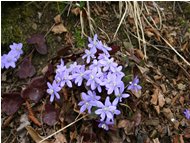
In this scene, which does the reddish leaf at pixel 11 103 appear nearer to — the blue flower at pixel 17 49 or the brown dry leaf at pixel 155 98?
the blue flower at pixel 17 49

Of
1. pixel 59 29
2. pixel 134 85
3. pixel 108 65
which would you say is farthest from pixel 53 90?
pixel 59 29

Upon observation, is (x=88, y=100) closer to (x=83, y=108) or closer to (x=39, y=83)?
(x=83, y=108)

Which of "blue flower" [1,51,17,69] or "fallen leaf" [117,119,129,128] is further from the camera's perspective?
"blue flower" [1,51,17,69]

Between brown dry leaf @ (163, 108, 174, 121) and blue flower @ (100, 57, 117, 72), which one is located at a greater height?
blue flower @ (100, 57, 117, 72)

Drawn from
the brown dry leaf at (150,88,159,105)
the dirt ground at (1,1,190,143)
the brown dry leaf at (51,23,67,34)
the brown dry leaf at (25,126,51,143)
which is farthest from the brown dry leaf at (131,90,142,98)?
the brown dry leaf at (51,23,67,34)

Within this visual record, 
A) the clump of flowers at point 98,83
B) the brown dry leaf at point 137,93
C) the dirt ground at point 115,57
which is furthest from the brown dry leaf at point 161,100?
the clump of flowers at point 98,83

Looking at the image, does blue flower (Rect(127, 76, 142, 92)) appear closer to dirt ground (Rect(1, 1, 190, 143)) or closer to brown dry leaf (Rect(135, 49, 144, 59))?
dirt ground (Rect(1, 1, 190, 143))

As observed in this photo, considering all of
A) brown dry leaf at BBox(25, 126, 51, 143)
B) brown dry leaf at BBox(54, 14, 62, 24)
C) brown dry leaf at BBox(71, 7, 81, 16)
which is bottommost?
brown dry leaf at BBox(25, 126, 51, 143)
